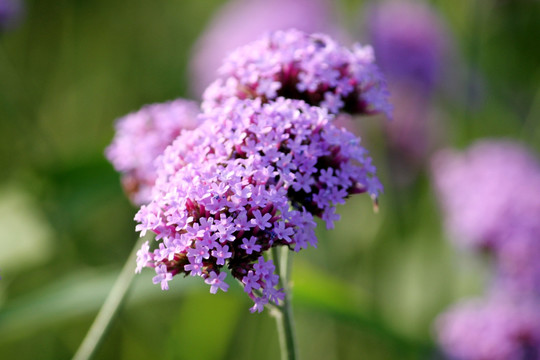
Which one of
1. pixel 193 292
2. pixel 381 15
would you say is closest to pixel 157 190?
pixel 193 292

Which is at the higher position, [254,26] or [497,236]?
[254,26]

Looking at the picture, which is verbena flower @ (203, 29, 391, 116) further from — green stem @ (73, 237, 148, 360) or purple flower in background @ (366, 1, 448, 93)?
purple flower in background @ (366, 1, 448, 93)

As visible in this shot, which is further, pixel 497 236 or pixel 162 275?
pixel 497 236

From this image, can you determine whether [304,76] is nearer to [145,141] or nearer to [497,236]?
[145,141]

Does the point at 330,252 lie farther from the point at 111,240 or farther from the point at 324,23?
the point at 324,23

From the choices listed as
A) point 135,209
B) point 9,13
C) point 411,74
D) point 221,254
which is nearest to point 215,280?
point 221,254

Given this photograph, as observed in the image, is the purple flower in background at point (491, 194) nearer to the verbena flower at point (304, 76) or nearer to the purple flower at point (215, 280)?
the verbena flower at point (304, 76)
